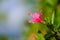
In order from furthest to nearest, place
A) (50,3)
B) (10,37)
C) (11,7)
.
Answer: (11,7), (10,37), (50,3)

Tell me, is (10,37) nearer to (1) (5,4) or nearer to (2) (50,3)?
(1) (5,4)

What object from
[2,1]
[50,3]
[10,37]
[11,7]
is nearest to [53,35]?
[50,3]

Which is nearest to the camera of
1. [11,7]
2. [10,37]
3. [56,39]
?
[56,39]

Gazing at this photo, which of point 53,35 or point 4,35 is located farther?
point 4,35

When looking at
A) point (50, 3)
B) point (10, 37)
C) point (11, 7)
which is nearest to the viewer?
point (50, 3)

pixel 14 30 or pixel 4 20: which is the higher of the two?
pixel 4 20

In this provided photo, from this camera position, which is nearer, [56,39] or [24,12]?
[56,39]

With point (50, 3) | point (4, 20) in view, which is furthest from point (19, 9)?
point (50, 3)

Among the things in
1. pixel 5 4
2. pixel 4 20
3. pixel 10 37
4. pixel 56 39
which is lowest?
pixel 56 39

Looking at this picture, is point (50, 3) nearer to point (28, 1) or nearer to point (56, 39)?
point (28, 1)

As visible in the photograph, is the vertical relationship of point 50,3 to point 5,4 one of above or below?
below
